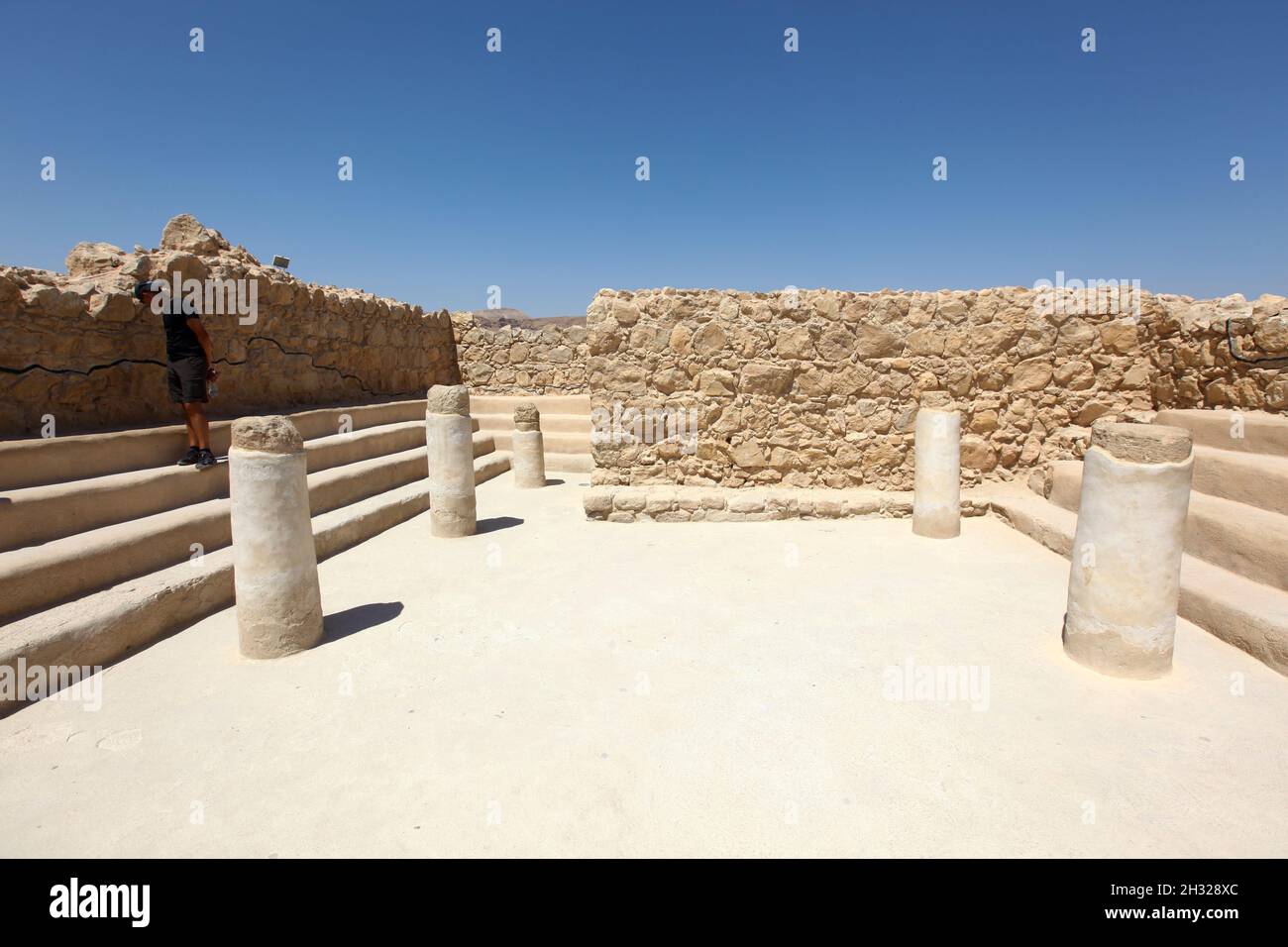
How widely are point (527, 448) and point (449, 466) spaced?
296 cm

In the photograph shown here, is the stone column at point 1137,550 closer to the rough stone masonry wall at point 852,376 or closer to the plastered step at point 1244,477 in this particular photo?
the plastered step at point 1244,477

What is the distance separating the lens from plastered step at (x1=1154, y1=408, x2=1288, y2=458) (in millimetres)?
5406

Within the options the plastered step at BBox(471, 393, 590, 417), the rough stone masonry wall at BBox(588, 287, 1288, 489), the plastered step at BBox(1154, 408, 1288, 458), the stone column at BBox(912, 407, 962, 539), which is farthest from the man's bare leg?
the plastered step at BBox(1154, 408, 1288, 458)

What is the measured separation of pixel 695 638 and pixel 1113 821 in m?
2.31

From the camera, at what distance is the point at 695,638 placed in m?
4.26

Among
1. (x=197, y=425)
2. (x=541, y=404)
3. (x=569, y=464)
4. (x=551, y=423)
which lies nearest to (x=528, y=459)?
(x=569, y=464)

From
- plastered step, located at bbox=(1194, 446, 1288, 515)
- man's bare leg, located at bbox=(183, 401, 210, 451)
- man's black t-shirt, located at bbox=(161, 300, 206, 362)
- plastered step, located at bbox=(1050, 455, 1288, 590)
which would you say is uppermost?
man's black t-shirt, located at bbox=(161, 300, 206, 362)

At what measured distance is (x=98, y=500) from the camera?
496 cm

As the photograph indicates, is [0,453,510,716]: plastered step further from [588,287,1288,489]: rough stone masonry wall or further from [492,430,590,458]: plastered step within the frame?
[492,430,590,458]: plastered step

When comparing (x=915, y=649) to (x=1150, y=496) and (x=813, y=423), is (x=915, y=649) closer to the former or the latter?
(x=1150, y=496)

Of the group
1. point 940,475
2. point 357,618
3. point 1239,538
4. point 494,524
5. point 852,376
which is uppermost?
point 852,376

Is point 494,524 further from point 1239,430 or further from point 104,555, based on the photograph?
point 1239,430

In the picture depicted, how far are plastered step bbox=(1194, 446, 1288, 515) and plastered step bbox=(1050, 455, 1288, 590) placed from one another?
2.3 inches
